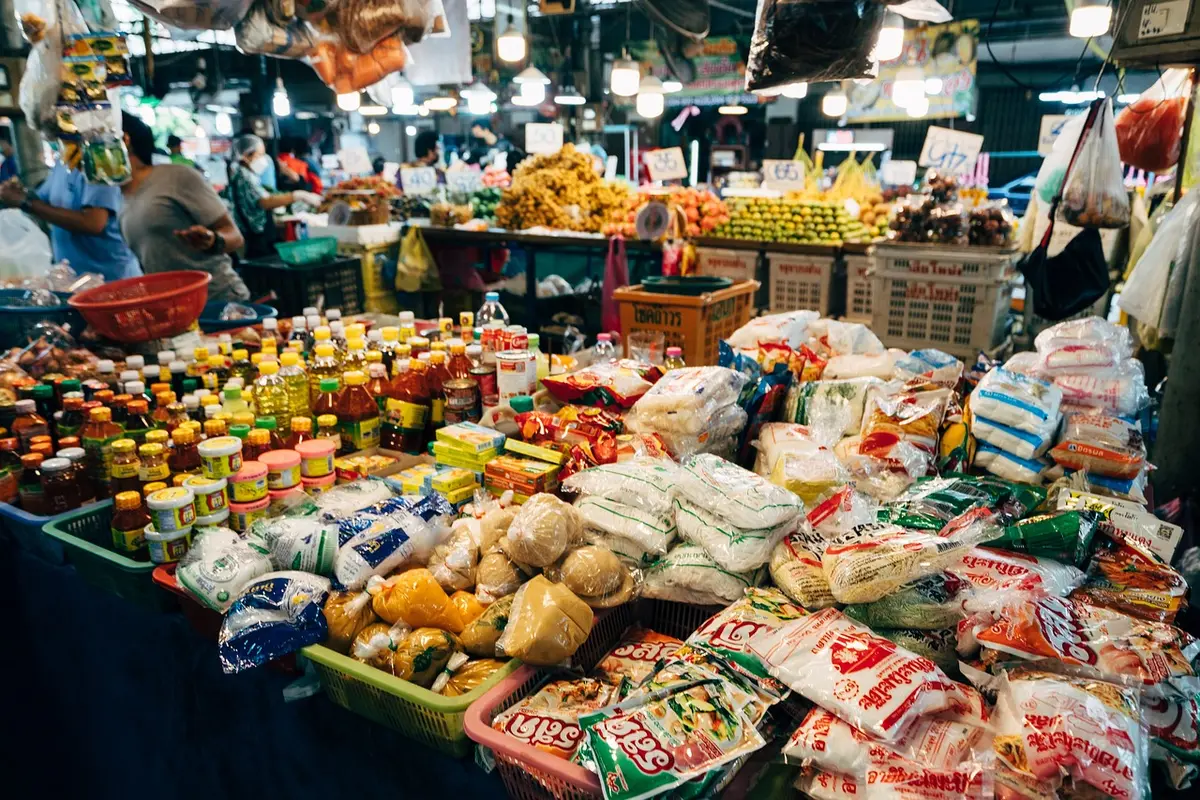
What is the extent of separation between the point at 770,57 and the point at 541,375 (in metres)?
1.30

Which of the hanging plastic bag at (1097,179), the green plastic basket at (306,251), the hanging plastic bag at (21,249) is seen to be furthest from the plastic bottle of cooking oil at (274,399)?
the hanging plastic bag at (1097,179)

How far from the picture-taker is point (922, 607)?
146 centimetres

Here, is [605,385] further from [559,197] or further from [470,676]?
[559,197]

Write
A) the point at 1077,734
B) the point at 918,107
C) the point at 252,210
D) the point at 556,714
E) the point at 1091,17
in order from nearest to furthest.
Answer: the point at 1077,734, the point at 556,714, the point at 1091,17, the point at 252,210, the point at 918,107

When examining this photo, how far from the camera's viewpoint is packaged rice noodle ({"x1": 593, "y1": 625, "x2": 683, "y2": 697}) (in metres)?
1.52

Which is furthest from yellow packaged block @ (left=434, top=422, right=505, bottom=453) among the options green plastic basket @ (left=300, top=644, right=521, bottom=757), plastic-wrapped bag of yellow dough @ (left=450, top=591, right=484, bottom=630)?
green plastic basket @ (left=300, top=644, right=521, bottom=757)

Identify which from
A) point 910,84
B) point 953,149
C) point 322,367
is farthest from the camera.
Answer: point 910,84

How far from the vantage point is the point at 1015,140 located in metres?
16.0

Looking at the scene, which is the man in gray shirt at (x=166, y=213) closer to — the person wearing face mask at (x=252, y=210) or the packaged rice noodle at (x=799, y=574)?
the person wearing face mask at (x=252, y=210)

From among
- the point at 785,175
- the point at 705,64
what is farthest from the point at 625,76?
the point at 705,64

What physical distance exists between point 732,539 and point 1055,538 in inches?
26.4

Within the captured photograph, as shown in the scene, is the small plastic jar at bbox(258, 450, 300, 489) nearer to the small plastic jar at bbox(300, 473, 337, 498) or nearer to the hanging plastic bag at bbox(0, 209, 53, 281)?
the small plastic jar at bbox(300, 473, 337, 498)

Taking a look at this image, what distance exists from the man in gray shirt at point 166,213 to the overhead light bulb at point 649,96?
255 inches

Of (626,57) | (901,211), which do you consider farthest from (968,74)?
(901,211)
